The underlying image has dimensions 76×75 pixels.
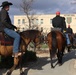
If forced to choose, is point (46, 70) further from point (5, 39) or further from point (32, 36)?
point (5, 39)

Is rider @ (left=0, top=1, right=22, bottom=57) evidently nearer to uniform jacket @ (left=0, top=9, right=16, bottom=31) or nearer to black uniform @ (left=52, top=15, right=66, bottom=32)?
uniform jacket @ (left=0, top=9, right=16, bottom=31)

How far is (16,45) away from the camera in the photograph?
12430 millimetres

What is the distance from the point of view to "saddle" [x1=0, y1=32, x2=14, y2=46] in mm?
12461

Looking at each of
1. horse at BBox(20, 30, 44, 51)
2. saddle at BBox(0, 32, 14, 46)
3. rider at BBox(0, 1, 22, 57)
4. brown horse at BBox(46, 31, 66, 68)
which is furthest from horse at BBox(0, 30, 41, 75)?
brown horse at BBox(46, 31, 66, 68)

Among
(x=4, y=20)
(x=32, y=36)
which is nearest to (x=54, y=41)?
(x=32, y=36)

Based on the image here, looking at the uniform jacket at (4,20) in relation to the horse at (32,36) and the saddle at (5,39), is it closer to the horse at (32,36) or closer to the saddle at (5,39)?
the saddle at (5,39)

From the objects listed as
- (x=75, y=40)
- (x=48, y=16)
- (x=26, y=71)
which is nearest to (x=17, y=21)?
(x=48, y=16)

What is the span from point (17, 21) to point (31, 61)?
276 feet

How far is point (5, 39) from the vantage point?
12.5 m

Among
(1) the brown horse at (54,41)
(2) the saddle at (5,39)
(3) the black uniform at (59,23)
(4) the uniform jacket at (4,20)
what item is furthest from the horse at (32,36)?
(3) the black uniform at (59,23)

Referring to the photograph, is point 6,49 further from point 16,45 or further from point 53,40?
point 53,40

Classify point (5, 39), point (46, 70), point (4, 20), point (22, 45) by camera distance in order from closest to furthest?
point (4, 20) → point (5, 39) → point (22, 45) → point (46, 70)

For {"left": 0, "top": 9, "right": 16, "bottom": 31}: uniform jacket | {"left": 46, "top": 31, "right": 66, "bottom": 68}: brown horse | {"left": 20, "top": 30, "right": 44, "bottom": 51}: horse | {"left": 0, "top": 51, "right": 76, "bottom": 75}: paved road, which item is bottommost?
{"left": 0, "top": 51, "right": 76, "bottom": 75}: paved road

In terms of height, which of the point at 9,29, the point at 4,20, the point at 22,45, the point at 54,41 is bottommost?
the point at 54,41
